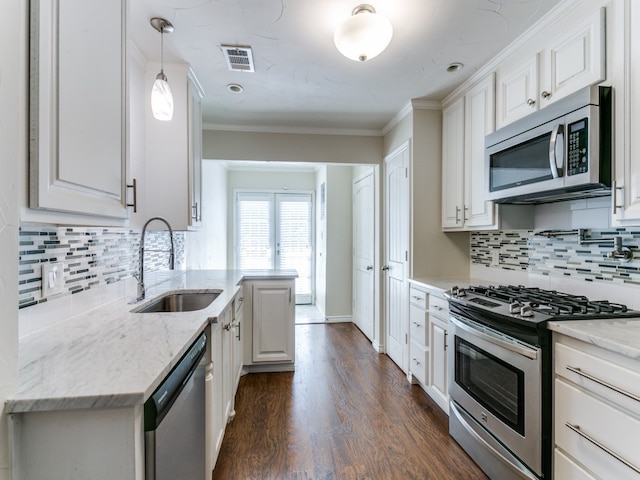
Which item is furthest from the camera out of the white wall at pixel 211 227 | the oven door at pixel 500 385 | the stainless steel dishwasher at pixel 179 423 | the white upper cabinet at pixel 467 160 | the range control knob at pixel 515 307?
the white wall at pixel 211 227

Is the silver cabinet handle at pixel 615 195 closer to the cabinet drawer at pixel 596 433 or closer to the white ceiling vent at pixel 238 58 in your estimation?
the cabinet drawer at pixel 596 433

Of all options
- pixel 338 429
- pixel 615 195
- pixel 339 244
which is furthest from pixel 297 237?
pixel 615 195

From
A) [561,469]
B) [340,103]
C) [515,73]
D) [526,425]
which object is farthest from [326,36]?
[561,469]

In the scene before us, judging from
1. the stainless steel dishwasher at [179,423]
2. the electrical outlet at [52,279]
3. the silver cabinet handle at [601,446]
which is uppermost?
the electrical outlet at [52,279]

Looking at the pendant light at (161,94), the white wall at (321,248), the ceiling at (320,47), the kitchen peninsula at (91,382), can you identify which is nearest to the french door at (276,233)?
the white wall at (321,248)

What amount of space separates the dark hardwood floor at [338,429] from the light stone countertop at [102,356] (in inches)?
37.2

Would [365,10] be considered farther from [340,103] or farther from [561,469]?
[561,469]

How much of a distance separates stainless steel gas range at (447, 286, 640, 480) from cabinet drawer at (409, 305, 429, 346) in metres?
0.44

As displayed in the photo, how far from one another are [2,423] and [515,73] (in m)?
2.74

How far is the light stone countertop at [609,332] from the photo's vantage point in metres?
1.10

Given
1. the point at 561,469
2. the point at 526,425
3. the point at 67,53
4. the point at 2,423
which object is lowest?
the point at 561,469

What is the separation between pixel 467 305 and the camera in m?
1.87

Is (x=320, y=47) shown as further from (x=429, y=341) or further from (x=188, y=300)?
(x=429, y=341)

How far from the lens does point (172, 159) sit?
2.34m
